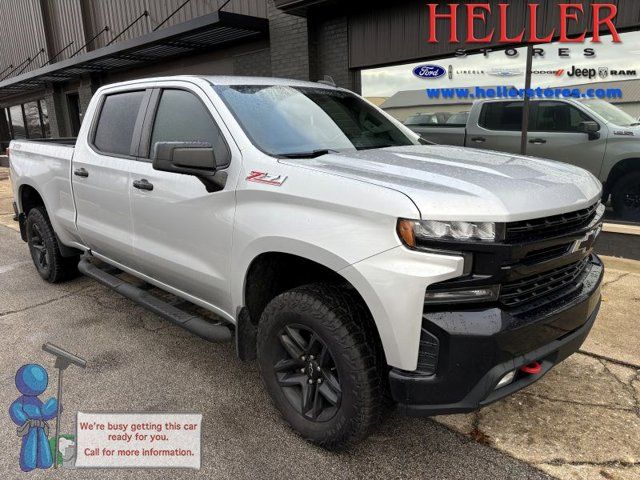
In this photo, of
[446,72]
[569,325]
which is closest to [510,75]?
[446,72]

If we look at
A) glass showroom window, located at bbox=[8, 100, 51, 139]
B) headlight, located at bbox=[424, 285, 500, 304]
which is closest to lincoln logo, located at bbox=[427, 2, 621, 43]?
headlight, located at bbox=[424, 285, 500, 304]

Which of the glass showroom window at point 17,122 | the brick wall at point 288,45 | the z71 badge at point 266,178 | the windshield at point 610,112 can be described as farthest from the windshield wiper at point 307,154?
the glass showroom window at point 17,122

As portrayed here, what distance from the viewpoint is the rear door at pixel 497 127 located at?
6797 mm

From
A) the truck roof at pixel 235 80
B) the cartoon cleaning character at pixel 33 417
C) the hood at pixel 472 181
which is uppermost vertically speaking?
the truck roof at pixel 235 80

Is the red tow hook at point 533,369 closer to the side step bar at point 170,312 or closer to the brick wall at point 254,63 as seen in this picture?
the side step bar at point 170,312

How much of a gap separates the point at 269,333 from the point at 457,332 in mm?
1016

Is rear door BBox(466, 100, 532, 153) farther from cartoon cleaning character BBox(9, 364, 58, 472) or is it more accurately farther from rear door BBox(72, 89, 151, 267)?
cartoon cleaning character BBox(9, 364, 58, 472)

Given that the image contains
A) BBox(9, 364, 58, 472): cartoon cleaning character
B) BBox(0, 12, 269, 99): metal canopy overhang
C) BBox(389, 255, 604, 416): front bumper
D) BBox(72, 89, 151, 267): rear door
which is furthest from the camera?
BBox(0, 12, 269, 99): metal canopy overhang

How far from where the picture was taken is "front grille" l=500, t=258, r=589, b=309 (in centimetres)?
212

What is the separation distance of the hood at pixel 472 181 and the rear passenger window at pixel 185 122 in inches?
24.3

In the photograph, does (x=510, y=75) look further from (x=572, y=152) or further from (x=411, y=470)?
(x=411, y=470)

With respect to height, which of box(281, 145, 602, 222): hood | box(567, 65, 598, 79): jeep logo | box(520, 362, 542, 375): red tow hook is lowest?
box(520, 362, 542, 375): red tow hook

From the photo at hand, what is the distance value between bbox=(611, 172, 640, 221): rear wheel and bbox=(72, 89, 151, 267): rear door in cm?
534

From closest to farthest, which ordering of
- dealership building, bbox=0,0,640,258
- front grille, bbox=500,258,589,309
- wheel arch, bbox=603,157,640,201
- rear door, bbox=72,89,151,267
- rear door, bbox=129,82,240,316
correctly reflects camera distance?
1. front grille, bbox=500,258,589,309
2. rear door, bbox=129,82,240,316
3. rear door, bbox=72,89,151,267
4. wheel arch, bbox=603,157,640,201
5. dealership building, bbox=0,0,640,258
